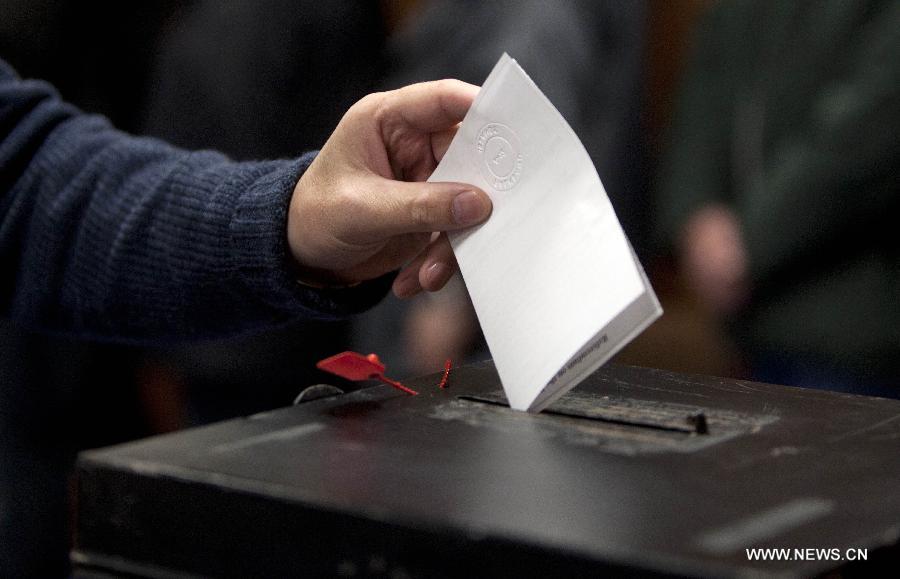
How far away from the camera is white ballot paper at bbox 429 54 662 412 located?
864 mm

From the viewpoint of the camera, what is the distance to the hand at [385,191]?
3.37ft

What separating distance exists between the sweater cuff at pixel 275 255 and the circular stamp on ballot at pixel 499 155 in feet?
0.84

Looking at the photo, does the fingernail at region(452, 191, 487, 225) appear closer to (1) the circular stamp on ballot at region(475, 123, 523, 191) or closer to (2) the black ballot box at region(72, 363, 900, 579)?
(1) the circular stamp on ballot at region(475, 123, 523, 191)

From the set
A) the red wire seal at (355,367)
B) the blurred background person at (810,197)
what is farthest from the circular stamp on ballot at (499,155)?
the blurred background person at (810,197)

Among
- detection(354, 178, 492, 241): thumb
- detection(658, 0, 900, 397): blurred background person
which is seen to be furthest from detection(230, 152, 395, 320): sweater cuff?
detection(658, 0, 900, 397): blurred background person

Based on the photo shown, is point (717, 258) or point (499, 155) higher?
point (717, 258)

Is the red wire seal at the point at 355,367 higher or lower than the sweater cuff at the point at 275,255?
lower

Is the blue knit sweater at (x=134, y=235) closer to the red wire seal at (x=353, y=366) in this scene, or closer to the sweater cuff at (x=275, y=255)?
the sweater cuff at (x=275, y=255)

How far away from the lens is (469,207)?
0.96 metres

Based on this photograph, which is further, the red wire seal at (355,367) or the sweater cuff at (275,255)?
the sweater cuff at (275,255)

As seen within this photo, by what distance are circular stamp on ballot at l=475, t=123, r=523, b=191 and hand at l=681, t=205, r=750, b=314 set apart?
97cm

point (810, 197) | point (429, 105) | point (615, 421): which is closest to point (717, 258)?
point (810, 197)

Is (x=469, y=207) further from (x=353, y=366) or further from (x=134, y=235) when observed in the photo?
(x=134, y=235)

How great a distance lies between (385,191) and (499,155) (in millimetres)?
142
